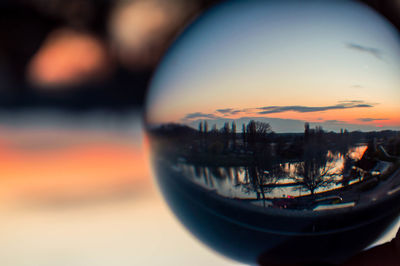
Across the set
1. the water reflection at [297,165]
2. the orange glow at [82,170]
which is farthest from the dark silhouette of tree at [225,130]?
the orange glow at [82,170]

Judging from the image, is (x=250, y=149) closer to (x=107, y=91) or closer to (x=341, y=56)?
(x=341, y=56)

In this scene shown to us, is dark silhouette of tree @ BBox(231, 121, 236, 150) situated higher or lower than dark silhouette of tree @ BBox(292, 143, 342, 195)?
higher

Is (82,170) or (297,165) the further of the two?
(82,170)

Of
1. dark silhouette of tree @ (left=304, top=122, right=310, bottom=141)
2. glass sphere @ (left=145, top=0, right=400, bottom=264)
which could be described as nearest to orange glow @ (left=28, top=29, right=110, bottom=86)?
glass sphere @ (left=145, top=0, right=400, bottom=264)

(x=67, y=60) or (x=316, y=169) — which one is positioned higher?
(x=67, y=60)

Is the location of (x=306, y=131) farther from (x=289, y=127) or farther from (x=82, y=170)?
(x=82, y=170)

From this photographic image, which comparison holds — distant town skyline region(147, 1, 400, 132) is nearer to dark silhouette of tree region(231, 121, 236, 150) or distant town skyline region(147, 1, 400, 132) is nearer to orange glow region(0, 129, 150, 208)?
dark silhouette of tree region(231, 121, 236, 150)

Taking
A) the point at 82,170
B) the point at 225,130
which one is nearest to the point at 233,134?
the point at 225,130
